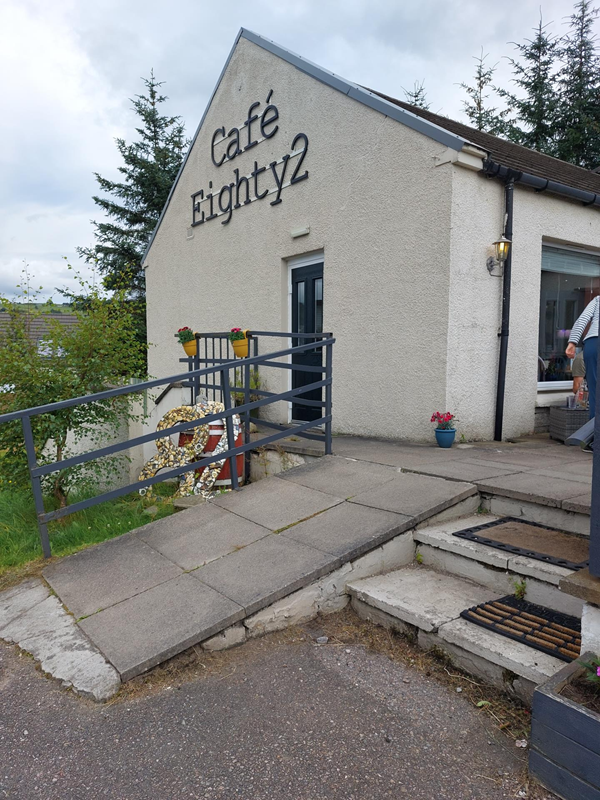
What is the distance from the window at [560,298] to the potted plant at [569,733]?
5.09 m

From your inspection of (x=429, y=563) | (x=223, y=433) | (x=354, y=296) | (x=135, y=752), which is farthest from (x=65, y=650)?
(x=354, y=296)

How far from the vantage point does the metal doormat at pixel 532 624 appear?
232cm

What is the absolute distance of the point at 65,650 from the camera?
2.65 m

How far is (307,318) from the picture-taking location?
286 inches

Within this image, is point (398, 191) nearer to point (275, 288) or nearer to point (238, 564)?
point (275, 288)

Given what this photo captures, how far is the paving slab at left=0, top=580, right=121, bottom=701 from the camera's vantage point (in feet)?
7.91

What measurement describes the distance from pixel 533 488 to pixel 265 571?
Answer: 1.89m

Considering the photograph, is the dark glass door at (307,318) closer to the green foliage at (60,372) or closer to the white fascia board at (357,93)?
the white fascia board at (357,93)

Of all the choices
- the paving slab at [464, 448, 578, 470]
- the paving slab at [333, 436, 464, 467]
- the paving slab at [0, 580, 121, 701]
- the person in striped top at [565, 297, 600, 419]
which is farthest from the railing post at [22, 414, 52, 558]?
the person in striped top at [565, 297, 600, 419]

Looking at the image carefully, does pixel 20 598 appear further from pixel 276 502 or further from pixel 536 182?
pixel 536 182

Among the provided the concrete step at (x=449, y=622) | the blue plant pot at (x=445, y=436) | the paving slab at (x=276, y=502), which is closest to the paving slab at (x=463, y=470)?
the blue plant pot at (x=445, y=436)

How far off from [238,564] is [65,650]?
1.00 metres

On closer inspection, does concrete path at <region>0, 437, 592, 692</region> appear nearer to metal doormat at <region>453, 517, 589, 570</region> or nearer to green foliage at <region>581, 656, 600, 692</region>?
metal doormat at <region>453, 517, 589, 570</region>

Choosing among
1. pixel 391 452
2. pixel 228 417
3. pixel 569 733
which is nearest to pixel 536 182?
pixel 391 452
